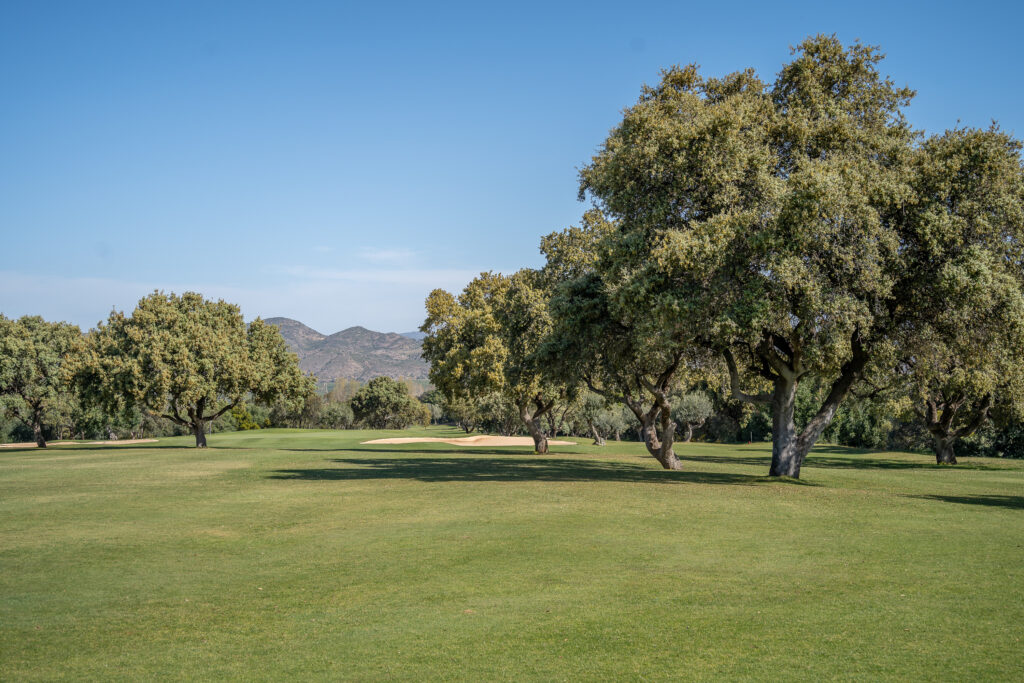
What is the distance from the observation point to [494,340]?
4394 centimetres

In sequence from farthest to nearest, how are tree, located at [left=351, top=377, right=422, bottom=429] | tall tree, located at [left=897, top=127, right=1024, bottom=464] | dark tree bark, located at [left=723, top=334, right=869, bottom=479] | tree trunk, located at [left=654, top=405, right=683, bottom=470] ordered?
tree, located at [left=351, top=377, right=422, bottom=429], tree trunk, located at [left=654, top=405, right=683, bottom=470], dark tree bark, located at [left=723, top=334, right=869, bottom=479], tall tree, located at [left=897, top=127, right=1024, bottom=464]

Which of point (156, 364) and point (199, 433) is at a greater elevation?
point (156, 364)

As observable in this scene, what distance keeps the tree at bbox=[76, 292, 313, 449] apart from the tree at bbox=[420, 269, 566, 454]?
13267mm

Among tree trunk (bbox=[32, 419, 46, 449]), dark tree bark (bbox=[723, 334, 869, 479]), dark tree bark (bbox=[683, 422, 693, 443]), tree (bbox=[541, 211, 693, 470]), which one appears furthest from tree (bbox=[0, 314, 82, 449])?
dark tree bark (bbox=[683, 422, 693, 443])

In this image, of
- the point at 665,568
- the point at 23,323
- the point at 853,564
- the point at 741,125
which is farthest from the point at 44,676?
the point at 23,323

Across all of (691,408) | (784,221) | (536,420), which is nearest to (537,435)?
(536,420)

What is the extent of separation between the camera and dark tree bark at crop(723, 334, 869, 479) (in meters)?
25.5

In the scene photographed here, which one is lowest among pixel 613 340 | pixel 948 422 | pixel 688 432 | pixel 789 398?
pixel 688 432

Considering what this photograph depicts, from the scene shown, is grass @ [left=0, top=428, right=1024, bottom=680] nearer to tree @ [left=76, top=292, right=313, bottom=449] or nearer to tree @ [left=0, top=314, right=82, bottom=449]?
tree @ [left=76, top=292, right=313, bottom=449]

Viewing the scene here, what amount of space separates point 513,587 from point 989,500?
16367 millimetres

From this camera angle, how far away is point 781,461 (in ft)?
86.4

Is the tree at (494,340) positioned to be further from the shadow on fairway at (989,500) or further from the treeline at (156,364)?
the shadow on fairway at (989,500)

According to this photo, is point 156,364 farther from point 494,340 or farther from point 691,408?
point 691,408

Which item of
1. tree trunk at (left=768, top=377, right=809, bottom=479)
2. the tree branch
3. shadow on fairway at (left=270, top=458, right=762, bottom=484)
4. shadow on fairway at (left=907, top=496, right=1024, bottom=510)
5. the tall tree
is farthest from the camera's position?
the tree branch
